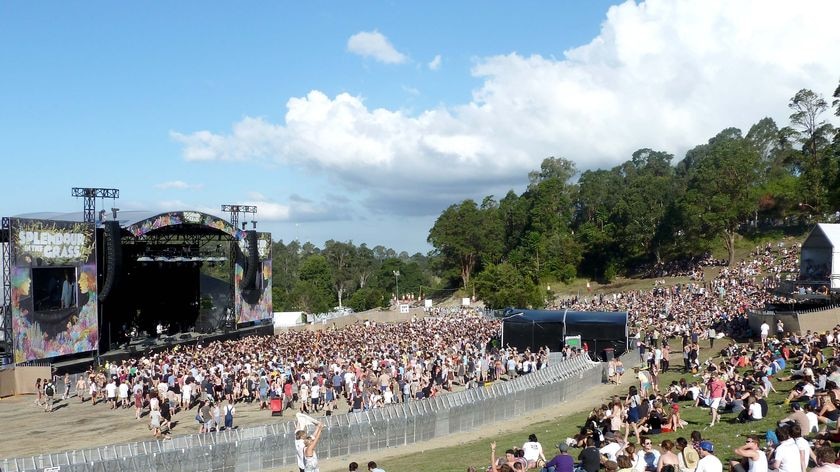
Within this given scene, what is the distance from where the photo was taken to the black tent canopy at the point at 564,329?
3262cm

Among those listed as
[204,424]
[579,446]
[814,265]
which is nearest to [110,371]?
[204,424]

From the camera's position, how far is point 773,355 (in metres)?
23.0

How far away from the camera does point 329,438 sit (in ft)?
Result: 55.8

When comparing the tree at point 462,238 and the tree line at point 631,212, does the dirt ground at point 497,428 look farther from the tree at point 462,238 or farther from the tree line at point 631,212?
the tree at point 462,238

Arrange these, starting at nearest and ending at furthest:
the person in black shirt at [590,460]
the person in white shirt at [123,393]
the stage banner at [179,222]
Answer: the person in black shirt at [590,460] → the person in white shirt at [123,393] → the stage banner at [179,222]

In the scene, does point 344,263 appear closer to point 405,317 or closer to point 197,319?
point 405,317

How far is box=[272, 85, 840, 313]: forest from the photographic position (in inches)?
2598

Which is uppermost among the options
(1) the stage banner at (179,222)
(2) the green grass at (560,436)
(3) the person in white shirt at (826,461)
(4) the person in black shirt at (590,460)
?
(1) the stage banner at (179,222)

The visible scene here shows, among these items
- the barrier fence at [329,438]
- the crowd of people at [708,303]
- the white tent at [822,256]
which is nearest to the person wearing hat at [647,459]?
the barrier fence at [329,438]

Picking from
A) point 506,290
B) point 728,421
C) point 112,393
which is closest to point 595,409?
point 728,421

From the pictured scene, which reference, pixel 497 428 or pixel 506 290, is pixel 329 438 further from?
pixel 506 290

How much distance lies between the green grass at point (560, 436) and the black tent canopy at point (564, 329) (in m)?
12.2

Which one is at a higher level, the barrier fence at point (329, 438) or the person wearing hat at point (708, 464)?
the person wearing hat at point (708, 464)

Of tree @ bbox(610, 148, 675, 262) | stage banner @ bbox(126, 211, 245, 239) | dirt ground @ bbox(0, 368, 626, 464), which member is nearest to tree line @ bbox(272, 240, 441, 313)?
tree @ bbox(610, 148, 675, 262)
